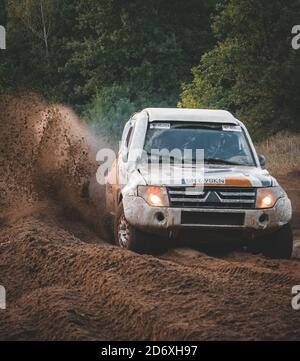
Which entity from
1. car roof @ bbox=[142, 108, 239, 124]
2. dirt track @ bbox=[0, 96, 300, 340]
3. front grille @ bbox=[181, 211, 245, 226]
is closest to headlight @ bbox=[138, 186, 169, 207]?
front grille @ bbox=[181, 211, 245, 226]

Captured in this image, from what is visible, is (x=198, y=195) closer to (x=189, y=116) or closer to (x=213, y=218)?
(x=213, y=218)

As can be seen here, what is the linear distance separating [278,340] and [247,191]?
12.7ft

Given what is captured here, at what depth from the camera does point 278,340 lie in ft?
20.9

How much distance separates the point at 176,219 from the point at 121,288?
2149 mm

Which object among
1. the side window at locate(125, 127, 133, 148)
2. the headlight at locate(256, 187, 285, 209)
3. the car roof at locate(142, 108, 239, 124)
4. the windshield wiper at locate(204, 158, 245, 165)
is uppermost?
the car roof at locate(142, 108, 239, 124)

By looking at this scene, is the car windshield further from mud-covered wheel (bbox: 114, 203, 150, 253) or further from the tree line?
the tree line

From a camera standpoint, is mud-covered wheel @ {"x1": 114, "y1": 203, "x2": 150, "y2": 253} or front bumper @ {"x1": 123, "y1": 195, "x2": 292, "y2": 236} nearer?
front bumper @ {"x1": 123, "y1": 195, "x2": 292, "y2": 236}

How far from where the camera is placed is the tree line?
3366cm

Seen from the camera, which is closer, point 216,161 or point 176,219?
point 176,219

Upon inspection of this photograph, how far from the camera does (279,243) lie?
1043cm

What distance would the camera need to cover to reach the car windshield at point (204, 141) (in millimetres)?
11070

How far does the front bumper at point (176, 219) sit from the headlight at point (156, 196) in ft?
0.15

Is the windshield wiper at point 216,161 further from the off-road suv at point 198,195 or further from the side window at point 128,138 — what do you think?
the side window at point 128,138

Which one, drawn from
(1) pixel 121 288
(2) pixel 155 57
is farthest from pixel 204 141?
(2) pixel 155 57
